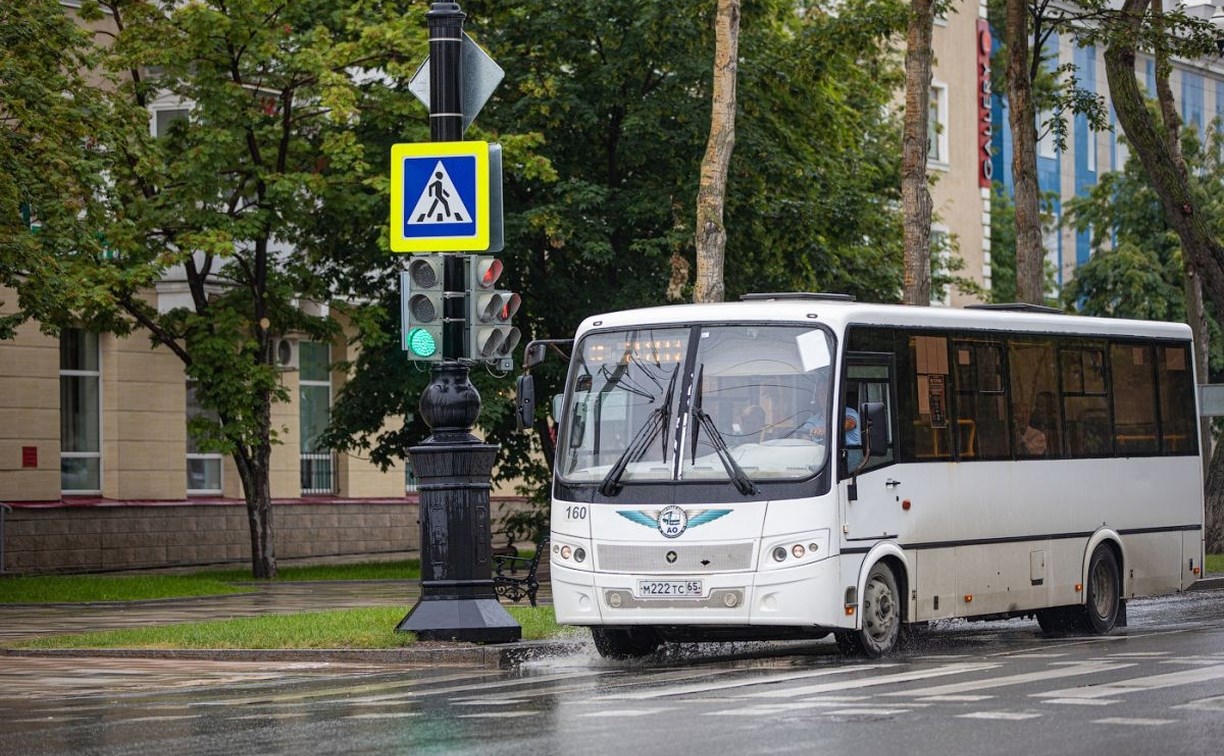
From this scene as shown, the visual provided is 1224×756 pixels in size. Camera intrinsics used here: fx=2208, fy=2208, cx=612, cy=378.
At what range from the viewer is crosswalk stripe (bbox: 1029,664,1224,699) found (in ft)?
42.1

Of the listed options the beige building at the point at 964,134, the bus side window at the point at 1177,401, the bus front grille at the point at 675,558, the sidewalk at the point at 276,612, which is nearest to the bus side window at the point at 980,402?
the bus front grille at the point at 675,558

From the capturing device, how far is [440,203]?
17.9 metres

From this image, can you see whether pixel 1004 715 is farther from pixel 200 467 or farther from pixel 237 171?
pixel 200 467

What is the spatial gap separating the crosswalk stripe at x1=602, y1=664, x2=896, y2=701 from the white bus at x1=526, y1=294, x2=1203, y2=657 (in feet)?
2.30

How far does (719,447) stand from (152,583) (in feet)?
57.6

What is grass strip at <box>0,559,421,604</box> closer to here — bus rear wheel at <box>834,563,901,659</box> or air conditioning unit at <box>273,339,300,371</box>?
air conditioning unit at <box>273,339,300,371</box>

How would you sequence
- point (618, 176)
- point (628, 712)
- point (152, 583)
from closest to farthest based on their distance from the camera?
point (628, 712), point (152, 583), point (618, 176)

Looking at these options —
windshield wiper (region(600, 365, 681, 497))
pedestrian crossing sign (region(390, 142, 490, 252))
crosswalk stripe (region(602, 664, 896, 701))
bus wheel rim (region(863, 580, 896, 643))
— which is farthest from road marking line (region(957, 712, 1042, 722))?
pedestrian crossing sign (region(390, 142, 490, 252))

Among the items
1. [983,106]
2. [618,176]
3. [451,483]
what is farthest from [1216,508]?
[983,106]

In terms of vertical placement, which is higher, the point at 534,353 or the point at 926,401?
the point at 534,353

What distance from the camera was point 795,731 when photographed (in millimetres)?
11211

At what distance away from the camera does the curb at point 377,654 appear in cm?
1692

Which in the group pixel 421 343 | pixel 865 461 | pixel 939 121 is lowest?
pixel 865 461

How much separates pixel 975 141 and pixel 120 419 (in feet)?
105
